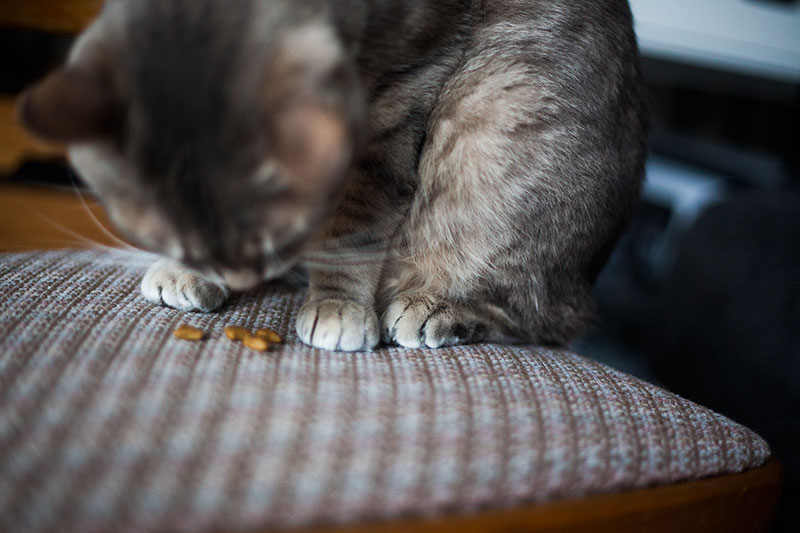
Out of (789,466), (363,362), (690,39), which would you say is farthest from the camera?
(690,39)

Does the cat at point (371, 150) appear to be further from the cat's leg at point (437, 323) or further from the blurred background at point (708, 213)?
the blurred background at point (708, 213)

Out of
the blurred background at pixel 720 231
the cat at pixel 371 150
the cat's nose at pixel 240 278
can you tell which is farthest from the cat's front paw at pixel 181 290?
the blurred background at pixel 720 231

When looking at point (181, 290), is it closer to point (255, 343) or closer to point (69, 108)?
point (255, 343)

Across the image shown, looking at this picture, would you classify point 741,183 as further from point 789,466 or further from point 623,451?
point 623,451

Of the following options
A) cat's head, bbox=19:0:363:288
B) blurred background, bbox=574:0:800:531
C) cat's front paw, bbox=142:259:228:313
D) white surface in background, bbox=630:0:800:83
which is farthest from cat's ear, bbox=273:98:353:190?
white surface in background, bbox=630:0:800:83

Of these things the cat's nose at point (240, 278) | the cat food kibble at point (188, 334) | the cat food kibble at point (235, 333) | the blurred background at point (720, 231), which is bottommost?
the blurred background at point (720, 231)

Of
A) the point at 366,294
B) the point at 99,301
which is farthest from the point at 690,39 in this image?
the point at 99,301

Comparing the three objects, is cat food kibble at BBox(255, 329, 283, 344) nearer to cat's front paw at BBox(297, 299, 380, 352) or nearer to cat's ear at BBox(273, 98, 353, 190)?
cat's front paw at BBox(297, 299, 380, 352)
